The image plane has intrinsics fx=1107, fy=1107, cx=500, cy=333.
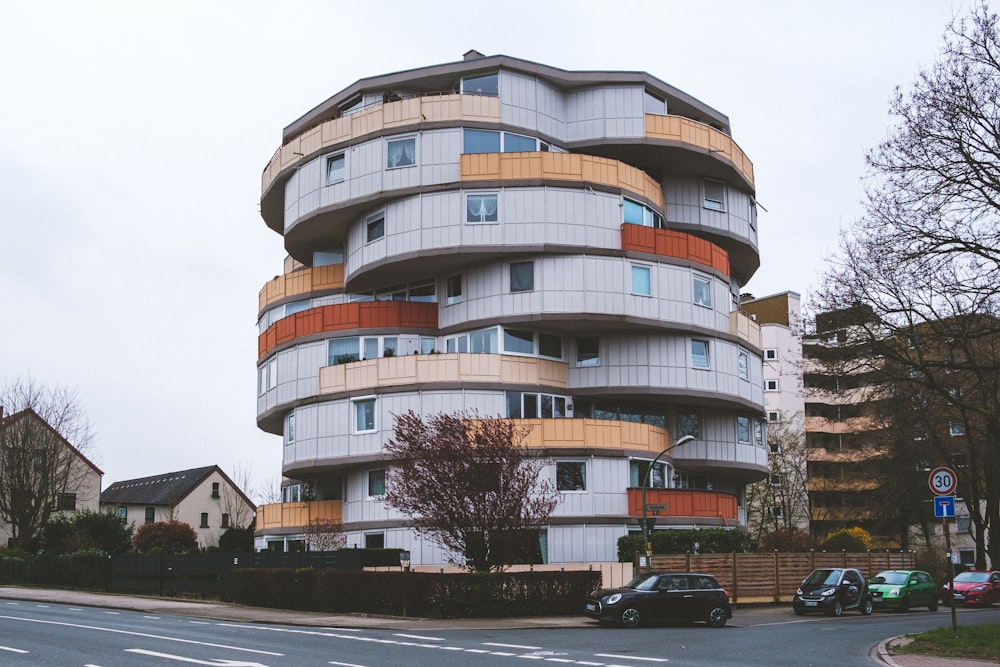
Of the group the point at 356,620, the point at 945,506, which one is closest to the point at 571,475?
the point at 356,620

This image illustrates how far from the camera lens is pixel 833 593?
107ft

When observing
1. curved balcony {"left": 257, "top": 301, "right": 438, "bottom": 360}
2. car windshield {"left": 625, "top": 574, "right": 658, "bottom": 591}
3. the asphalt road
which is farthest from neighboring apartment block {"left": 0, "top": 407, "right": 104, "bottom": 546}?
car windshield {"left": 625, "top": 574, "right": 658, "bottom": 591}

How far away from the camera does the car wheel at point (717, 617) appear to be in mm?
28234

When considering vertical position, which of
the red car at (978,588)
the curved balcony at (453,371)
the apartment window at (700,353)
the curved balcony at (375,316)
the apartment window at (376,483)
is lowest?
the red car at (978,588)

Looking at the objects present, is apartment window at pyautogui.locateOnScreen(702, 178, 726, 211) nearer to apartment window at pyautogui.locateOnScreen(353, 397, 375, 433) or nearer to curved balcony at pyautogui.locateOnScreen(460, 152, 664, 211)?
curved balcony at pyautogui.locateOnScreen(460, 152, 664, 211)

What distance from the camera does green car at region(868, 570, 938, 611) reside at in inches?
1423

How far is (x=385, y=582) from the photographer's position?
97.9 feet

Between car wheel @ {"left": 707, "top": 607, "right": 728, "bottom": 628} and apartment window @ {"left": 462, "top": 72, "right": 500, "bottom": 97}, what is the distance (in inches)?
806

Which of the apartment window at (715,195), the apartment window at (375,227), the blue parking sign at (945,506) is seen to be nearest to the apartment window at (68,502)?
the apartment window at (375,227)

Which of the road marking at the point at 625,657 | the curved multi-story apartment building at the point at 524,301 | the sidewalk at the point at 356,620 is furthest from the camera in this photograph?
the curved multi-story apartment building at the point at 524,301

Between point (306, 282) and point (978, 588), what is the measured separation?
28229mm

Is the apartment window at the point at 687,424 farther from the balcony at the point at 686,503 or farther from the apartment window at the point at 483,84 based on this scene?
the apartment window at the point at 483,84

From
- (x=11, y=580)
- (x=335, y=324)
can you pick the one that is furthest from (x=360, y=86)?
(x=11, y=580)

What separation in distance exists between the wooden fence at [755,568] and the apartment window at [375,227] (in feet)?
49.7
